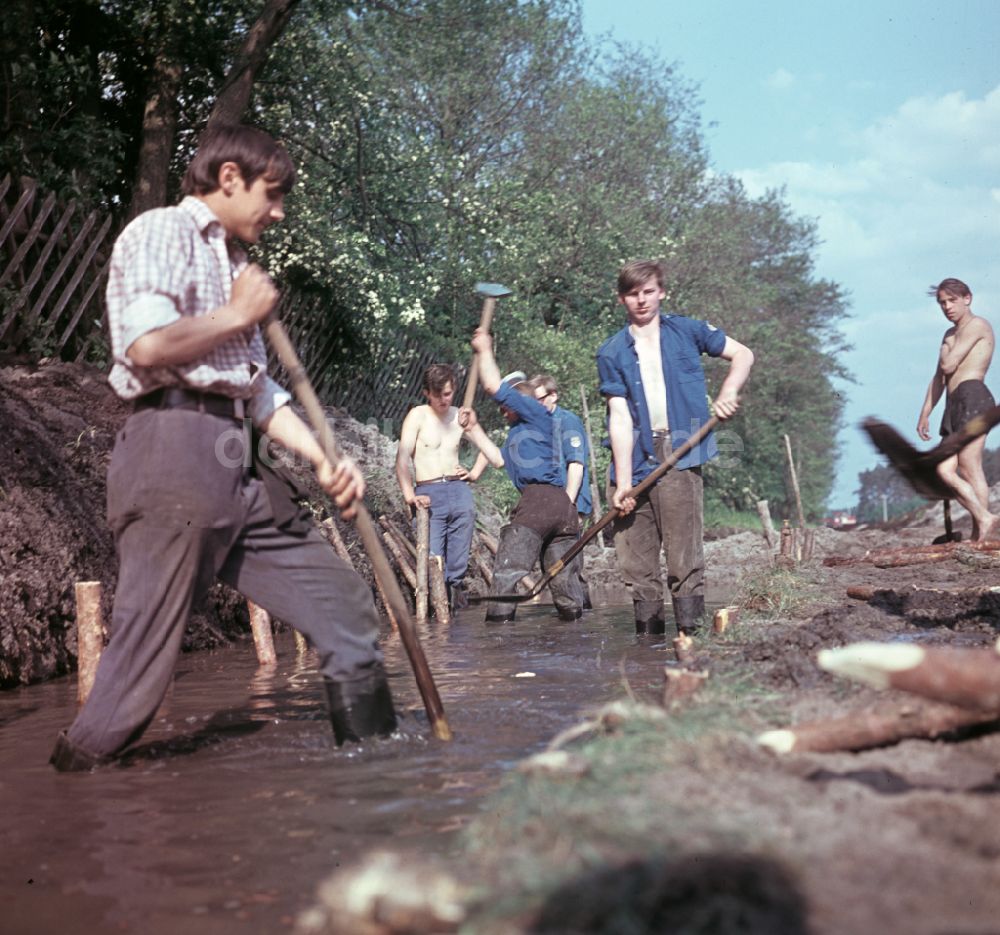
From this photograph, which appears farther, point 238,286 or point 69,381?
point 69,381

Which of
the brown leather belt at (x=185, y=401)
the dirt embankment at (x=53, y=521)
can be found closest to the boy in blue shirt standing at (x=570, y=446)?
the dirt embankment at (x=53, y=521)

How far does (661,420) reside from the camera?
7094mm

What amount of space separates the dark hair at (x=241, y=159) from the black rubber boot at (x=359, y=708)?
1683mm

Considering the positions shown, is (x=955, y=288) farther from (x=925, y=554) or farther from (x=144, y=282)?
(x=144, y=282)

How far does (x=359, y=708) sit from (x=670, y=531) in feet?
10.7

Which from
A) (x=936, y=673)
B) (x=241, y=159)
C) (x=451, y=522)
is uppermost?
(x=241, y=159)

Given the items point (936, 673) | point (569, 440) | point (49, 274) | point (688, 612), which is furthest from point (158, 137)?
point (936, 673)

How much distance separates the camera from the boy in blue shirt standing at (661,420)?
22.7 ft

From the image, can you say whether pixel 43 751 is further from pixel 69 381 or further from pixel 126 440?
pixel 69 381

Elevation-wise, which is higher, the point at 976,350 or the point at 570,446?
the point at 976,350

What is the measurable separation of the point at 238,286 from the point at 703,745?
206 cm

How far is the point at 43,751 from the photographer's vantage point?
4562mm

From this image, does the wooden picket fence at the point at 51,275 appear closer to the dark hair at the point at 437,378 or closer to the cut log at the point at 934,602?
the dark hair at the point at 437,378

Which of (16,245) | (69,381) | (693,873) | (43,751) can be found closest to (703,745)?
(693,873)
